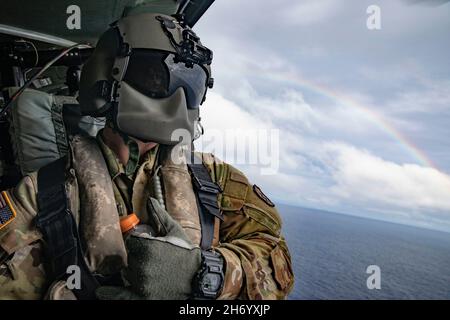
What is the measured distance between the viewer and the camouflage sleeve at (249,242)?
1232 mm

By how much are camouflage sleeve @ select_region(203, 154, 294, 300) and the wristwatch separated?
0.05m

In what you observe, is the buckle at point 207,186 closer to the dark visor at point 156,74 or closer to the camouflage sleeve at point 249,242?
the camouflage sleeve at point 249,242

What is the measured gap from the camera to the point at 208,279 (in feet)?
3.58

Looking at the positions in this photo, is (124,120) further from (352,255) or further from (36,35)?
(352,255)

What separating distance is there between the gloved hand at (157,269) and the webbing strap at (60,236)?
92mm

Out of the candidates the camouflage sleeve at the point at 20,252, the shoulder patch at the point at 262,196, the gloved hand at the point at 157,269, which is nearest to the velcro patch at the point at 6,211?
the camouflage sleeve at the point at 20,252

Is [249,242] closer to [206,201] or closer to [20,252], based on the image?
[206,201]

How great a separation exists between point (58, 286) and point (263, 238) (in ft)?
2.67

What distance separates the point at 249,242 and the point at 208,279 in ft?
1.16

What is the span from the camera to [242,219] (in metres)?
1.50
